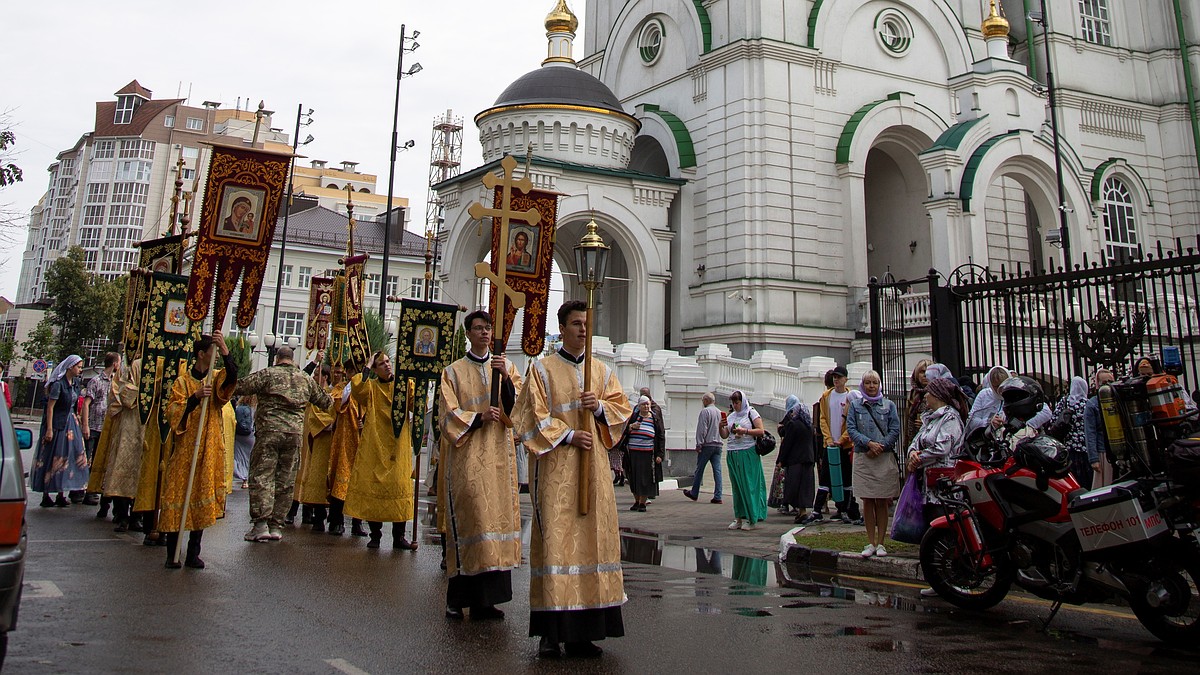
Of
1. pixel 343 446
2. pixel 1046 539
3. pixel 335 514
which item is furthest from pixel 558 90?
pixel 1046 539

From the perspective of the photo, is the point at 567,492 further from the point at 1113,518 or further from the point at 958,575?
the point at 1113,518

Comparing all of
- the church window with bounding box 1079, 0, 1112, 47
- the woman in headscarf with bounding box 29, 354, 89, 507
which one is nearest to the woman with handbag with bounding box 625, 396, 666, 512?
the woman in headscarf with bounding box 29, 354, 89, 507

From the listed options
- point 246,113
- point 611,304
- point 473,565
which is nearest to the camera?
point 473,565

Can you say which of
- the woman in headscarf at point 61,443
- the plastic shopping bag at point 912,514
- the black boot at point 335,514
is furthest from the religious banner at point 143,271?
the plastic shopping bag at point 912,514

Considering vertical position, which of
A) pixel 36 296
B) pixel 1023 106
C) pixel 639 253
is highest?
pixel 36 296

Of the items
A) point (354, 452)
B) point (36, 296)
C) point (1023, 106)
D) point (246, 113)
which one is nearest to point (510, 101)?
point (1023, 106)

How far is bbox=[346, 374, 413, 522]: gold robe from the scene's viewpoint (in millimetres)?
8766

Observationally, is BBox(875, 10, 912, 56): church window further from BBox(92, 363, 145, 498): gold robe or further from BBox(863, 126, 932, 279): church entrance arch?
BBox(92, 363, 145, 498): gold robe

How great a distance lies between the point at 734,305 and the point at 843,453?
43.1ft

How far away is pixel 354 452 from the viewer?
10.0 m

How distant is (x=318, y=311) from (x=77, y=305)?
1245 inches

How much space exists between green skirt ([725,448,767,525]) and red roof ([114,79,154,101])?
82630 millimetres

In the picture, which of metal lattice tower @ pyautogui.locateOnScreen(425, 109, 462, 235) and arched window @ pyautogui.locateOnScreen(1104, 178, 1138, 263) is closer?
arched window @ pyautogui.locateOnScreen(1104, 178, 1138, 263)

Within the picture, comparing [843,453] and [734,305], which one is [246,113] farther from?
[843,453]
